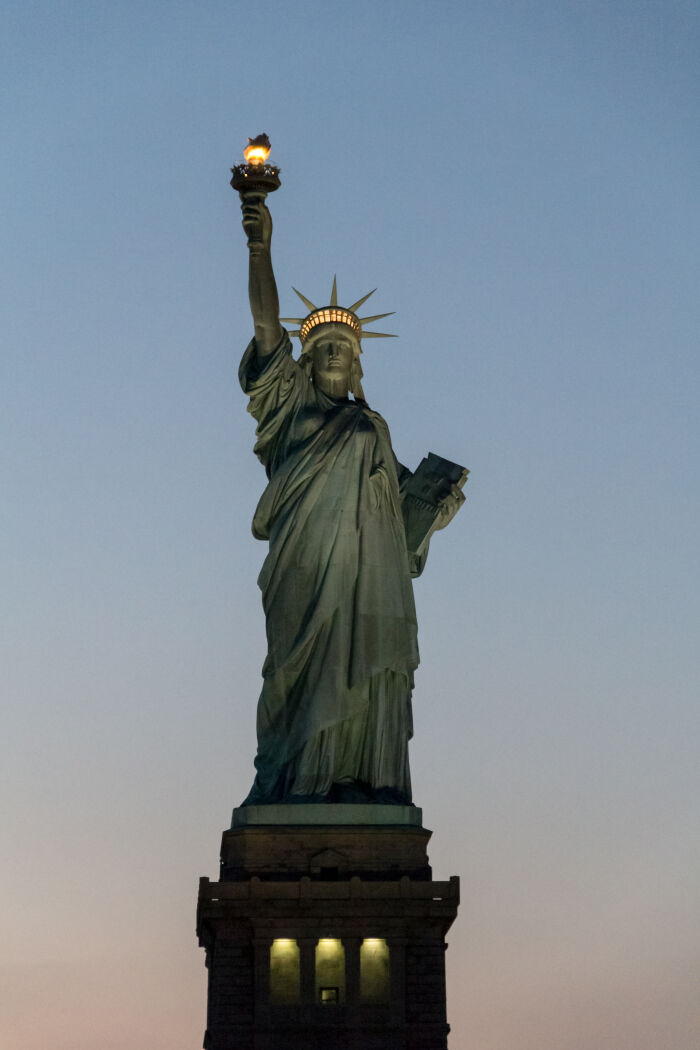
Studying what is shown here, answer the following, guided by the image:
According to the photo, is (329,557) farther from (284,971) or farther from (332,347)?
(284,971)

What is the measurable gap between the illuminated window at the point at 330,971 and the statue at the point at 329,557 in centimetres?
220

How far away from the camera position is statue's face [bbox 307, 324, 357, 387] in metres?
30.9

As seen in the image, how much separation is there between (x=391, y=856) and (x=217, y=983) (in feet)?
9.71

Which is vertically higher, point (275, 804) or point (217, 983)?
point (275, 804)

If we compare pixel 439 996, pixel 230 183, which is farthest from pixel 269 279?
pixel 439 996

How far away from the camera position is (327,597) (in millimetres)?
28922

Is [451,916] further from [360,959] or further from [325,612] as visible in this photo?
[325,612]

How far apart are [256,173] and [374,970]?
39.4 ft

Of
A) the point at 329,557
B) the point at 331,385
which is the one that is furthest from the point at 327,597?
the point at 331,385

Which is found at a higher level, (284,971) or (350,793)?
(350,793)

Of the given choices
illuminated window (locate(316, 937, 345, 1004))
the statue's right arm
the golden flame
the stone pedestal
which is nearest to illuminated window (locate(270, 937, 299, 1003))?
the stone pedestal

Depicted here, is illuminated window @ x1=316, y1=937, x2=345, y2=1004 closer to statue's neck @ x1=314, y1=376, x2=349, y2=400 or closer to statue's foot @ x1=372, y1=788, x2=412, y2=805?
statue's foot @ x1=372, y1=788, x2=412, y2=805

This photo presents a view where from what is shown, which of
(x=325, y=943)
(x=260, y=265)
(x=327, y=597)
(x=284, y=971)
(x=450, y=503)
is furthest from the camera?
(x=450, y=503)

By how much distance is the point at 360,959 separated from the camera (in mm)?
26391
